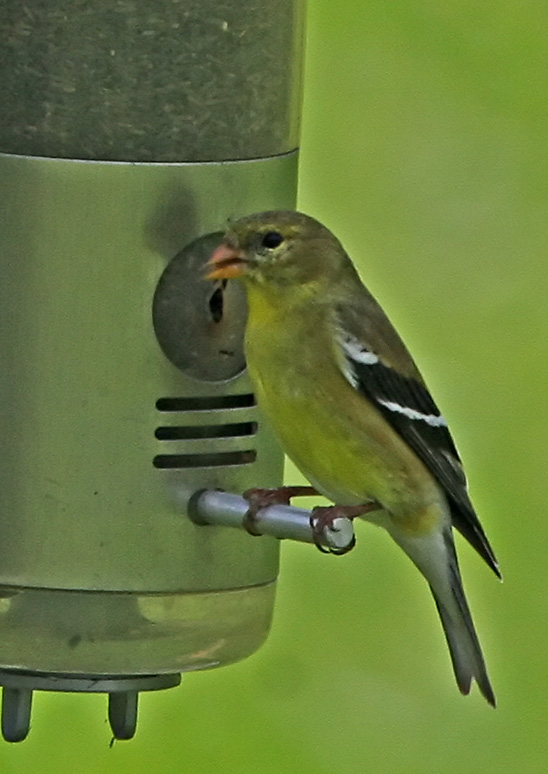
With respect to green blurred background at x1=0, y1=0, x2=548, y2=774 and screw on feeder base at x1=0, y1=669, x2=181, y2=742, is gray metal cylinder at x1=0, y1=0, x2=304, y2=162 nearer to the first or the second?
screw on feeder base at x1=0, y1=669, x2=181, y2=742

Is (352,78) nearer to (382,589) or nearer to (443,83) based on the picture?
(443,83)

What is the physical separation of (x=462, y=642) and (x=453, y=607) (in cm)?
8

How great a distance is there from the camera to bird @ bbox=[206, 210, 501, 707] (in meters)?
5.28

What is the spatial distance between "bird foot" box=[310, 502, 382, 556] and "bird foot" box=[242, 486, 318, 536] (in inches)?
3.6

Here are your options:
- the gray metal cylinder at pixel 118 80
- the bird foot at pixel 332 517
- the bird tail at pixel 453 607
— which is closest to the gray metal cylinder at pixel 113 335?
the gray metal cylinder at pixel 118 80

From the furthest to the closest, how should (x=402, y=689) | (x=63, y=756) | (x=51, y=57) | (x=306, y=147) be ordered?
(x=306, y=147) → (x=402, y=689) → (x=63, y=756) → (x=51, y=57)

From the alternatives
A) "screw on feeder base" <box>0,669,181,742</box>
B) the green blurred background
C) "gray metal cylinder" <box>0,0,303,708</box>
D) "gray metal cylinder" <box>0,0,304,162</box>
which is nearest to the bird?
"gray metal cylinder" <box>0,0,303,708</box>

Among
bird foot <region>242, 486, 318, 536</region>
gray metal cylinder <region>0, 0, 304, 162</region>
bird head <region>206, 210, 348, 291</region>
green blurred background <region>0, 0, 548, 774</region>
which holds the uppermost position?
gray metal cylinder <region>0, 0, 304, 162</region>

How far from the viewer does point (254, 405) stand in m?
5.36

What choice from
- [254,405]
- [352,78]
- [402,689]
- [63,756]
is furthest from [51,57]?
[352,78]

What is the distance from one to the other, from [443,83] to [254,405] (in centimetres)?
375

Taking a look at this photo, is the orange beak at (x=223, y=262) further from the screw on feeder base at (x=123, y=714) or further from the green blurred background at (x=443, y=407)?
the green blurred background at (x=443, y=407)

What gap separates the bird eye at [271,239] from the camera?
528 cm

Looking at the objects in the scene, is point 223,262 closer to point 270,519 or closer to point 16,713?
point 270,519
